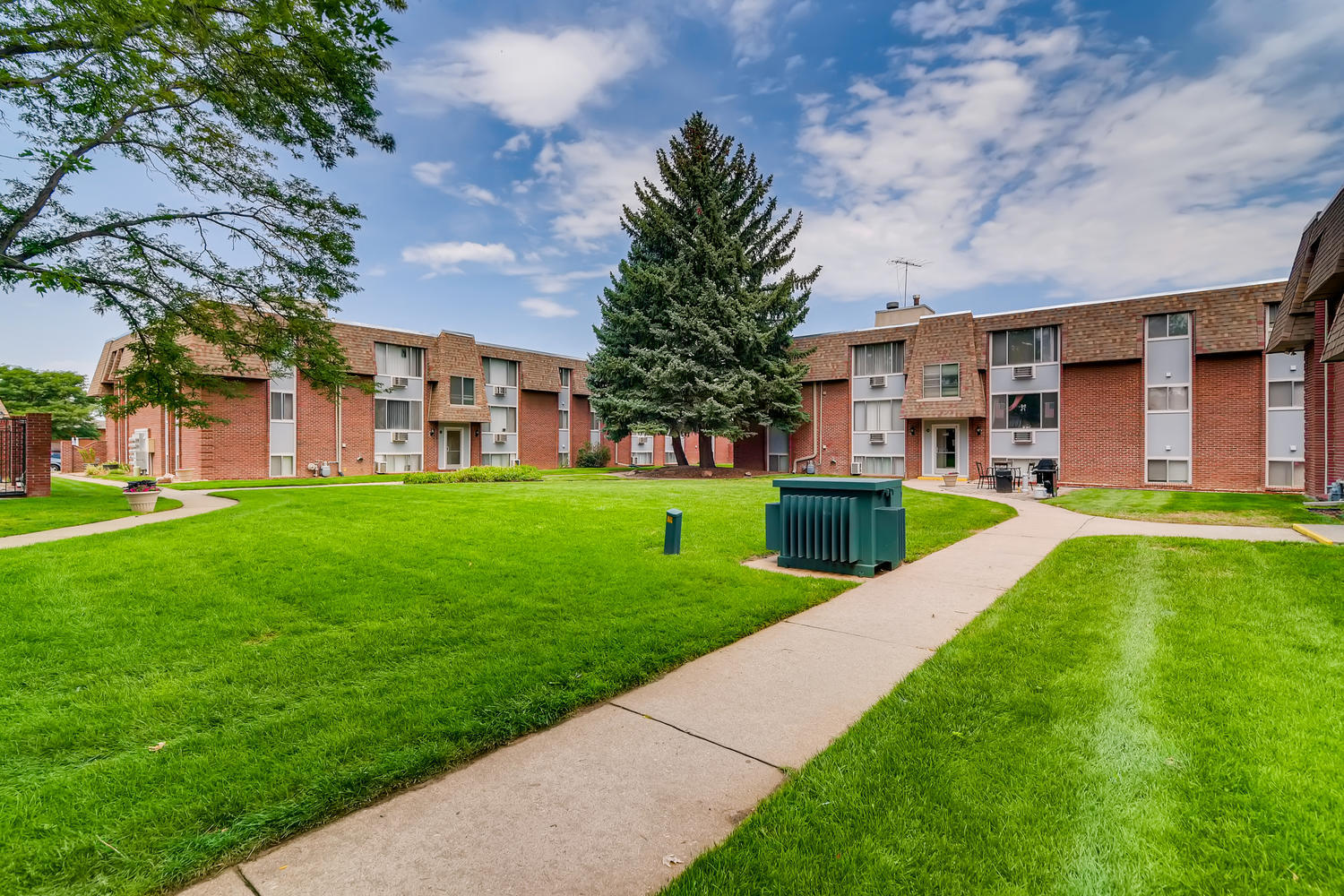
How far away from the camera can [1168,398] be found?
21969mm

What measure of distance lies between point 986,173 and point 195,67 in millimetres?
18737

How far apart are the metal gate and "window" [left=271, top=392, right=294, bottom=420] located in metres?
10.1

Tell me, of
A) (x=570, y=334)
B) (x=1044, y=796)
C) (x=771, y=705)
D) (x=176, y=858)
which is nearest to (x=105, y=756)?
(x=176, y=858)

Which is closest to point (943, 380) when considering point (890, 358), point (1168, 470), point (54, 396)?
point (890, 358)

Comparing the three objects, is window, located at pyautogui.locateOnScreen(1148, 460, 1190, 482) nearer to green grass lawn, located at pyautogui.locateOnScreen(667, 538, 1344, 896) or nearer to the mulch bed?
the mulch bed

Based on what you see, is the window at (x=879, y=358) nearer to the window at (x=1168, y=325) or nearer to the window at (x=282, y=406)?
the window at (x=1168, y=325)

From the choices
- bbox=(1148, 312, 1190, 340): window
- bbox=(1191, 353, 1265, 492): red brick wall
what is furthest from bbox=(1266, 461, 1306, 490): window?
bbox=(1148, 312, 1190, 340): window

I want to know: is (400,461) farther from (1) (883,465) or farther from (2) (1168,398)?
(2) (1168,398)

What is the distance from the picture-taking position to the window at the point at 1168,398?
21.8m

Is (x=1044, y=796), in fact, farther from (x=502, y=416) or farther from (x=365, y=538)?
(x=502, y=416)

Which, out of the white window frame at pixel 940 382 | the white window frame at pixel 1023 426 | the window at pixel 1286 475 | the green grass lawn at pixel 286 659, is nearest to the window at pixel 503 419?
the white window frame at pixel 940 382

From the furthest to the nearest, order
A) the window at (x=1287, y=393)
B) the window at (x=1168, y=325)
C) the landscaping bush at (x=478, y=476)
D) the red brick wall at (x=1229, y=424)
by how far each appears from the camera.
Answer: the window at (x=1168, y=325) → the landscaping bush at (x=478, y=476) → the red brick wall at (x=1229, y=424) → the window at (x=1287, y=393)

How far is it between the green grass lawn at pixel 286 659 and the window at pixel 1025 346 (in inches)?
736

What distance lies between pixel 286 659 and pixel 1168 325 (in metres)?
27.9
